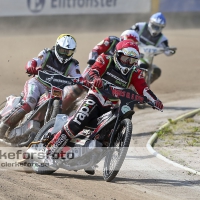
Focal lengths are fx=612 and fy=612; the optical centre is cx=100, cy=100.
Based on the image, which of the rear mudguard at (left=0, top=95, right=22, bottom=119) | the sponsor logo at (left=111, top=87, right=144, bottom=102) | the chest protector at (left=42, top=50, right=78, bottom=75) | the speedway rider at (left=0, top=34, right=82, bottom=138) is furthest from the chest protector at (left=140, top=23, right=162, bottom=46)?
the sponsor logo at (left=111, top=87, right=144, bottom=102)

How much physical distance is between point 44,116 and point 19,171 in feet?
5.67

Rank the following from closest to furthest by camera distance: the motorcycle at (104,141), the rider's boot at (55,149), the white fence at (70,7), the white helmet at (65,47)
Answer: the motorcycle at (104,141) < the rider's boot at (55,149) < the white helmet at (65,47) < the white fence at (70,7)

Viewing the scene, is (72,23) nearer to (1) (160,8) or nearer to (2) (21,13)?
(2) (21,13)

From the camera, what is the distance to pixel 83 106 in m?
8.81

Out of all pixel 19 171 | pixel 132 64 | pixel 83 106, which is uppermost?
pixel 132 64

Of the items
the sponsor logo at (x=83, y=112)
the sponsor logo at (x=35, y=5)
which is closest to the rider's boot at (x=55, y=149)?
the sponsor logo at (x=83, y=112)

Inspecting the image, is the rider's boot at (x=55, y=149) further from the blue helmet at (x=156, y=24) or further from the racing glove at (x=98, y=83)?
the blue helmet at (x=156, y=24)

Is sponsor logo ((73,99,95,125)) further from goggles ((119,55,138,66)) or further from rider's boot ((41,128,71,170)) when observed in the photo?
goggles ((119,55,138,66))

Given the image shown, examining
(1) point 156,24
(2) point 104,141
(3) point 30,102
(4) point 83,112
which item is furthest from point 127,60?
(1) point 156,24

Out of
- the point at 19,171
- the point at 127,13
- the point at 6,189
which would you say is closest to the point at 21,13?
the point at 127,13

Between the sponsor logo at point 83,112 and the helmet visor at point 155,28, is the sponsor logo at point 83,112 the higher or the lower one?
the lower one

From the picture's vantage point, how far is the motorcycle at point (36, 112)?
10328 mm

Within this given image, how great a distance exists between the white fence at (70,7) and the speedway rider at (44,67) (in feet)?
38.4

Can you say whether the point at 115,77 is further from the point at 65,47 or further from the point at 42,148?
the point at 65,47
